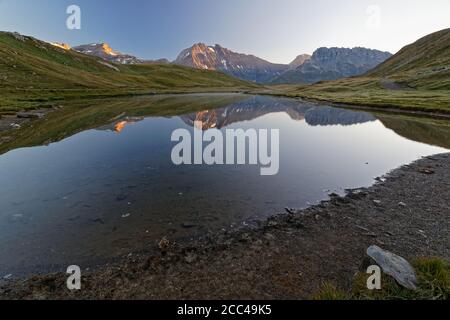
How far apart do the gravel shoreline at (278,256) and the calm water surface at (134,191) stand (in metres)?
1.33

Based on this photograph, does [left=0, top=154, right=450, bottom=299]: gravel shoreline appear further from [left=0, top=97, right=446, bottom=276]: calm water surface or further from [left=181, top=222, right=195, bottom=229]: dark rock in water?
[left=181, top=222, right=195, bottom=229]: dark rock in water

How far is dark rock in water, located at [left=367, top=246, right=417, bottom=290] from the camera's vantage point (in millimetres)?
8156

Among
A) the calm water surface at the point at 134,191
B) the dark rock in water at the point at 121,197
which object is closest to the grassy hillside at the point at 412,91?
the calm water surface at the point at 134,191

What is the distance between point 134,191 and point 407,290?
1643cm

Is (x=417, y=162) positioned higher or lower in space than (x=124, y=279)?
higher

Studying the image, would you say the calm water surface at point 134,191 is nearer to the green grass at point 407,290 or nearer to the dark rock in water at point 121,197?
the dark rock in water at point 121,197

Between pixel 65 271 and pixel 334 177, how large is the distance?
1966 centimetres

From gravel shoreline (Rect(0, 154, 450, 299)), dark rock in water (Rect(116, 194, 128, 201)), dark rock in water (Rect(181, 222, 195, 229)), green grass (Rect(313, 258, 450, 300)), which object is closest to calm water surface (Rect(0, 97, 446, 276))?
dark rock in water (Rect(181, 222, 195, 229))

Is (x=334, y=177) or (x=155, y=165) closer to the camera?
(x=334, y=177)

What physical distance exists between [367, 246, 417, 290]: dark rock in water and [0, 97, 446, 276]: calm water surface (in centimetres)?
707

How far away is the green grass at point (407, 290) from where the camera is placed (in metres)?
7.70

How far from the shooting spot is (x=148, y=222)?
14.5 m
